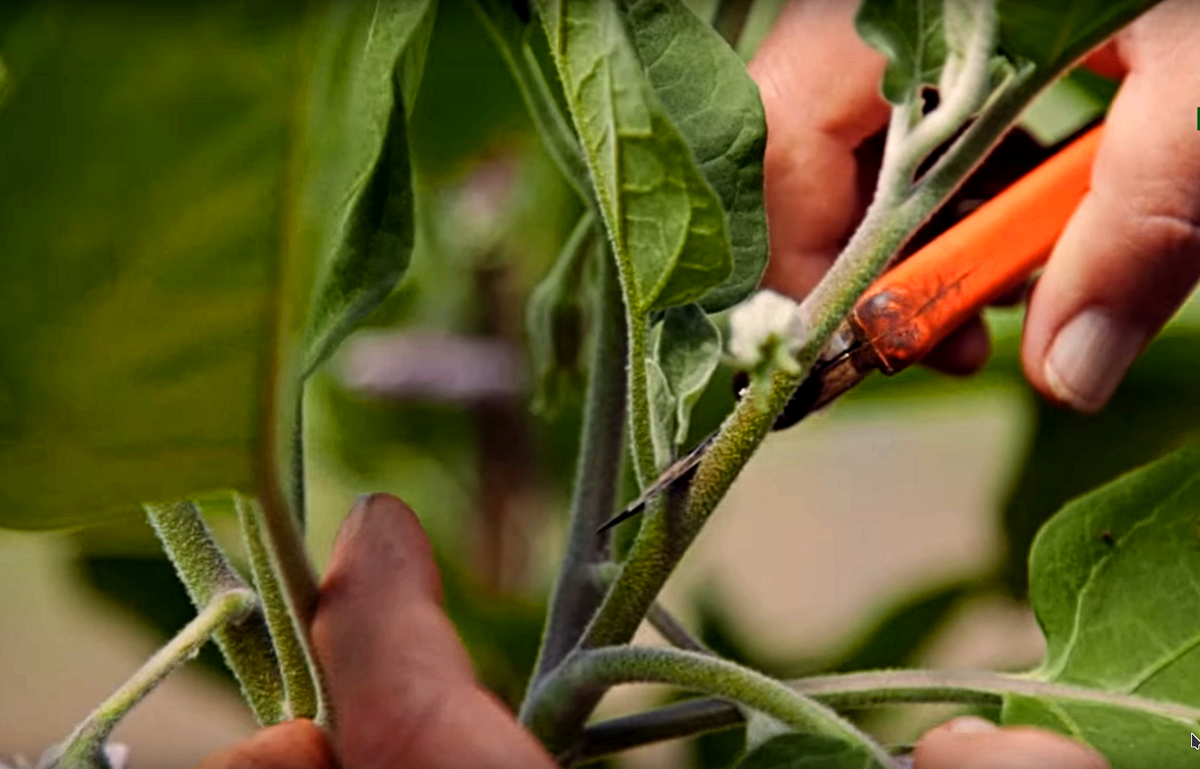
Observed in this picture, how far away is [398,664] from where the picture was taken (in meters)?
0.27

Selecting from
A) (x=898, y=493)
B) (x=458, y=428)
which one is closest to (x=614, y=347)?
(x=458, y=428)

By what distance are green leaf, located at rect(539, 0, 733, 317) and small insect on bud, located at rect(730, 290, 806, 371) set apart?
10 millimetres

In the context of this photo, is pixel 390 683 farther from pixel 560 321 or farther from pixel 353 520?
pixel 560 321

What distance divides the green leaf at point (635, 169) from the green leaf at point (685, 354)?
0.06ft

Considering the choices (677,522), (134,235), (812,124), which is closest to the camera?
(134,235)

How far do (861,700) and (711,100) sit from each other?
140 millimetres

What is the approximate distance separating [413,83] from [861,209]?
158mm

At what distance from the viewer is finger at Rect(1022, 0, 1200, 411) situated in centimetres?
37

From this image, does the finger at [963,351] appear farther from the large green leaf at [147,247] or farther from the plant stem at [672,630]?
the large green leaf at [147,247]

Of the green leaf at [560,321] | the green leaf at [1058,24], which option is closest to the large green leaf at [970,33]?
the green leaf at [1058,24]

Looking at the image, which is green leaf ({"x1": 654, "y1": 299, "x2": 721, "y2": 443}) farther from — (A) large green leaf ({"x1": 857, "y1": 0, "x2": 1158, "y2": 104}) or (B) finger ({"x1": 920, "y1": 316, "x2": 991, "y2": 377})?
(B) finger ({"x1": 920, "y1": 316, "x2": 991, "y2": 377})

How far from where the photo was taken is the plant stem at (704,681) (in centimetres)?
28

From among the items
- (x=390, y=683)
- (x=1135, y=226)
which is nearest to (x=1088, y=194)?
(x=1135, y=226)

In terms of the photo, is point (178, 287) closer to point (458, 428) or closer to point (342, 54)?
point (342, 54)
